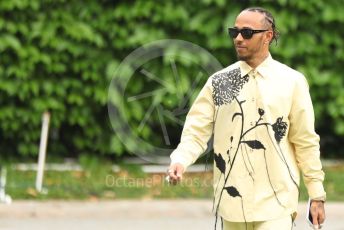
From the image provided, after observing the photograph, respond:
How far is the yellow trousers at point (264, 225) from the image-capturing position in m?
4.26

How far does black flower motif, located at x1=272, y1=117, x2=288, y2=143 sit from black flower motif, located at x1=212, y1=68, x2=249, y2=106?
0.23 metres

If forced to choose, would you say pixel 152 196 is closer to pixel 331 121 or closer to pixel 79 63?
pixel 79 63

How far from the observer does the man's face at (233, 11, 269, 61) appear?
4.28 meters

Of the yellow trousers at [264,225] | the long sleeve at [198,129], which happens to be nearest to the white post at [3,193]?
the long sleeve at [198,129]

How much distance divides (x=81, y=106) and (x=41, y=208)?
1.76 meters

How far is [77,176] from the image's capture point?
9.67m

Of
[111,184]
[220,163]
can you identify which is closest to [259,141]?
[220,163]

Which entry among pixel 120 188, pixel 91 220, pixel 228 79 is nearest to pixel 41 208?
pixel 91 220

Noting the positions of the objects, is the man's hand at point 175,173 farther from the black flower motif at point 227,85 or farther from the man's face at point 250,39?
the man's face at point 250,39

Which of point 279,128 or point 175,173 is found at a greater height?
point 279,128

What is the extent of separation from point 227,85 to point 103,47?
5584 millimetres

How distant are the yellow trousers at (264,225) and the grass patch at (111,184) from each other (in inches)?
179

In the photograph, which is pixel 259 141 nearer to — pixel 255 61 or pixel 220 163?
pixel 220 163

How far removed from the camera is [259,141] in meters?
4.26
